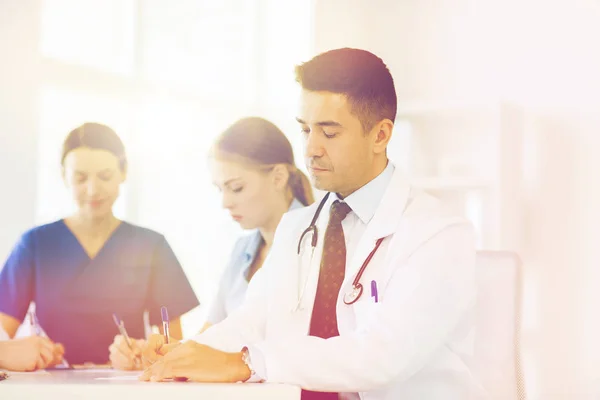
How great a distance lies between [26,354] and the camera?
1695mm

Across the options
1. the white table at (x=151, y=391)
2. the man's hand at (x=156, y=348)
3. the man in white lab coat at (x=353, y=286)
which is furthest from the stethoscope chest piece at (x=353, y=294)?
the white table at (x=151, y=391)

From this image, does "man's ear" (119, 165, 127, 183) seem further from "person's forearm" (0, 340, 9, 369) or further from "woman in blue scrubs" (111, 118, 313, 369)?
"person's forearm" (0, 340, 9, 369)

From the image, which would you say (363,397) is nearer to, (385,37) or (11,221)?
(11,221)

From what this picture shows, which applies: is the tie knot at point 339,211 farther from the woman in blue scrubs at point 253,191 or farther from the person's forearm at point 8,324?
the person's forearm at point 8,324

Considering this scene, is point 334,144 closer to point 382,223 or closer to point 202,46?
point 382,223

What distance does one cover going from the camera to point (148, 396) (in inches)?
46.8

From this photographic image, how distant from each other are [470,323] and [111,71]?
149 cm

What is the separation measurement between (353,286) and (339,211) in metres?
0.21

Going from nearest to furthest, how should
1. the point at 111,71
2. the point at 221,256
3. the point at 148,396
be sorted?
the point at 148,396, the point at 111,71, the point at 221,256

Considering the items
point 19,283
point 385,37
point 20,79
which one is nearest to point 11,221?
point 19,283

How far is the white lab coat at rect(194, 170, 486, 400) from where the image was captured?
1.38 m

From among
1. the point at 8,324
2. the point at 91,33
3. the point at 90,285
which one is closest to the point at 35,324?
the point at 8,324

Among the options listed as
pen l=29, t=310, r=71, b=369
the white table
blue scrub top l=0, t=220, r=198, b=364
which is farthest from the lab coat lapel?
pen l=29, t=310, r=71, b=369

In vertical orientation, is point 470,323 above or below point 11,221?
below
